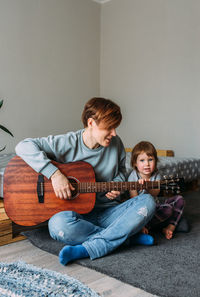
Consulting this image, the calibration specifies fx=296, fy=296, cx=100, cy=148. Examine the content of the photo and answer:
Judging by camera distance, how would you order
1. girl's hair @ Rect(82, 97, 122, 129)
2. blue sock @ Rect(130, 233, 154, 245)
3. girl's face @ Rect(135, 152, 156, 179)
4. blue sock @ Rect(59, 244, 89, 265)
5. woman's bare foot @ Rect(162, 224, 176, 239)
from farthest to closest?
girl's face @ Rect(135, 152, 156, 179) → woman's bare foot @ Rect(162, 224, 176, 239) → blue sock @ Rect(130, 233, 154, 245) → girl's hair @ Rect(82, 97, 122, 129) → blue sock @ Rect(59, 244, 89, 265)

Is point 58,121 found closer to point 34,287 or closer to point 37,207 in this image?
point 37,207

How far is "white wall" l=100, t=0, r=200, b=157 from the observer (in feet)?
11.1

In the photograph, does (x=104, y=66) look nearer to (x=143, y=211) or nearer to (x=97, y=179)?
(x=97, y=179)

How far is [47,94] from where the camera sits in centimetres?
376

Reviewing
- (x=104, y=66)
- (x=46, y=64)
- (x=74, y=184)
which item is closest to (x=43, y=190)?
(x=74, y=184)

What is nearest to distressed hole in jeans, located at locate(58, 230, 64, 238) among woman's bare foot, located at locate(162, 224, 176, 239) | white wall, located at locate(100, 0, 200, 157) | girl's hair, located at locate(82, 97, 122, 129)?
girl's hair, located at locate(82, 97, 122, 129)

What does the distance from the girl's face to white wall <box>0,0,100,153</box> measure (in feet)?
6.59

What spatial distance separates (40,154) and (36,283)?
57cm

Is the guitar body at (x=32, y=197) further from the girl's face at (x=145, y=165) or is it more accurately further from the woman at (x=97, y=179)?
the girl's face at (x=145, y=165)

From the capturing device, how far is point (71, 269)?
126cm

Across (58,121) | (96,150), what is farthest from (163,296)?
(58,121)

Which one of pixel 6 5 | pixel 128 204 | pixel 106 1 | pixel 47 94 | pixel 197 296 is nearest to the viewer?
pixel 197 296

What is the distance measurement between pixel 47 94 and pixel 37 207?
2570 millimetres

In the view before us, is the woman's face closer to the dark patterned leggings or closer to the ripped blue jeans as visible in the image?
the ripped blue jeans
